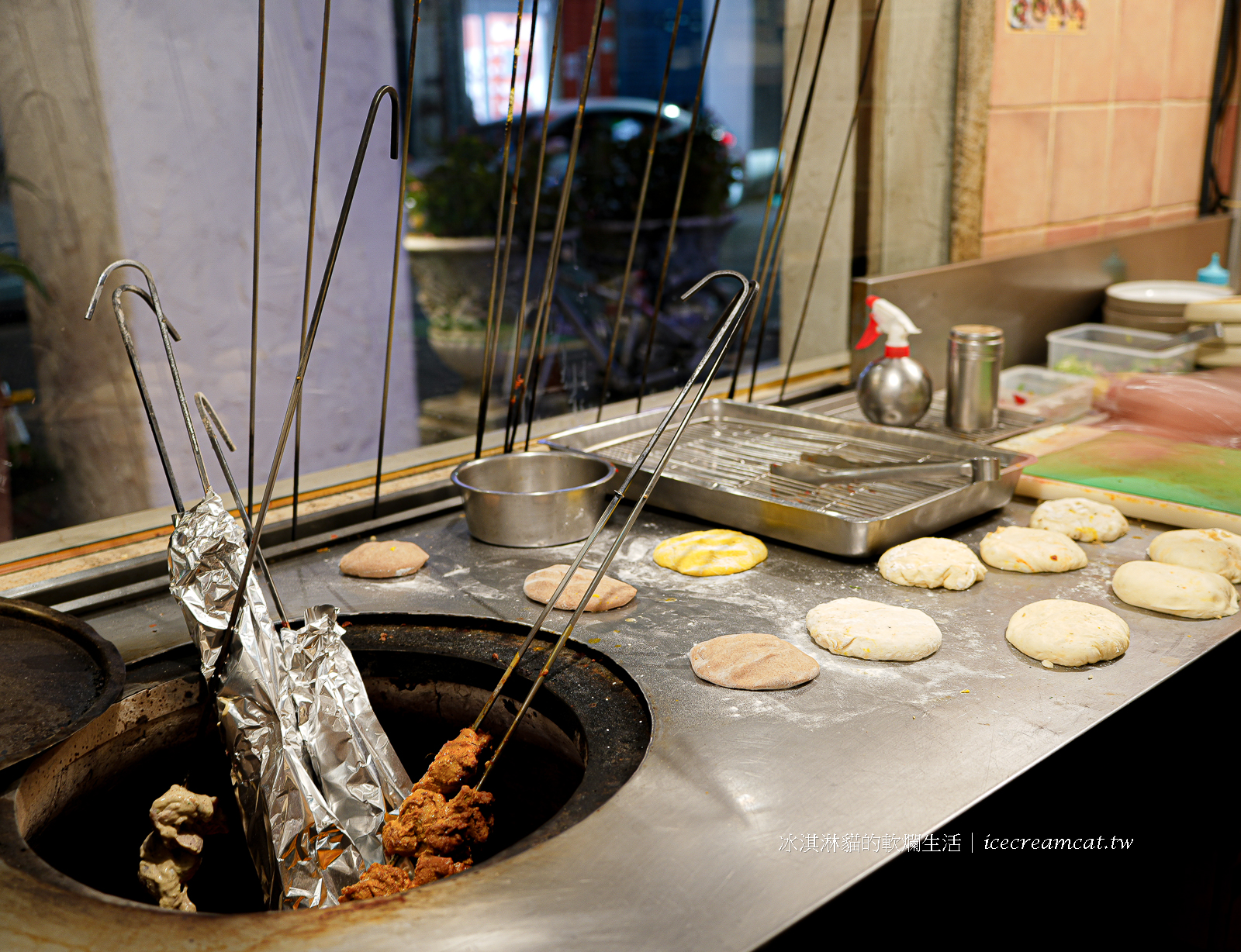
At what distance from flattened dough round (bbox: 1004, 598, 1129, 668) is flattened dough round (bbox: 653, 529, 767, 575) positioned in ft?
1.16

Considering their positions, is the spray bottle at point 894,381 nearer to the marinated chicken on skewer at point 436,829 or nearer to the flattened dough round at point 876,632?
the flattened dough round at point 876,632

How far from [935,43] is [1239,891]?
1782mm

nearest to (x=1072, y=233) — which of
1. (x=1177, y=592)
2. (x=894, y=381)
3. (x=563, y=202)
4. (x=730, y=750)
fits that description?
(x=894, y=381)

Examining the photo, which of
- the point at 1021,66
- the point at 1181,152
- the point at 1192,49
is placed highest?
the point at 1192,49

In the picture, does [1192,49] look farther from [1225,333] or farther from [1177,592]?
[1177,592]

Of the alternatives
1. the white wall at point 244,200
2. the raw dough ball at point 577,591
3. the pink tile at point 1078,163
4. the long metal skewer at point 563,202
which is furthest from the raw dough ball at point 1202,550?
the white wall at point 244,200

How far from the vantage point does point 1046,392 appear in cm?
224

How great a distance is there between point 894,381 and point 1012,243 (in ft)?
2.83

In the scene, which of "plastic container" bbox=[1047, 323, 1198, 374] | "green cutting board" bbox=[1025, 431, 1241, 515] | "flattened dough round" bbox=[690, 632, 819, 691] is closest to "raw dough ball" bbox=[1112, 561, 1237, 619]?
"green cutting board" bbox=[1025, 431, 1241, 515]

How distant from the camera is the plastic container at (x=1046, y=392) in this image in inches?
80.4

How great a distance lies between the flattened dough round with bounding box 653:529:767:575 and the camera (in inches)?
53.4

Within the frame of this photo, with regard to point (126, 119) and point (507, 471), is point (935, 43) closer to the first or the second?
point (507, 471)

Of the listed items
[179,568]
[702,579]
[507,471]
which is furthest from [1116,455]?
[179,568]

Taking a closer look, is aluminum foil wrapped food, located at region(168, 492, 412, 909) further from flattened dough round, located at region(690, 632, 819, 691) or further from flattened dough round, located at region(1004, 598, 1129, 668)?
flattened dough round, located at region(1004, 598, 1129, 668)
